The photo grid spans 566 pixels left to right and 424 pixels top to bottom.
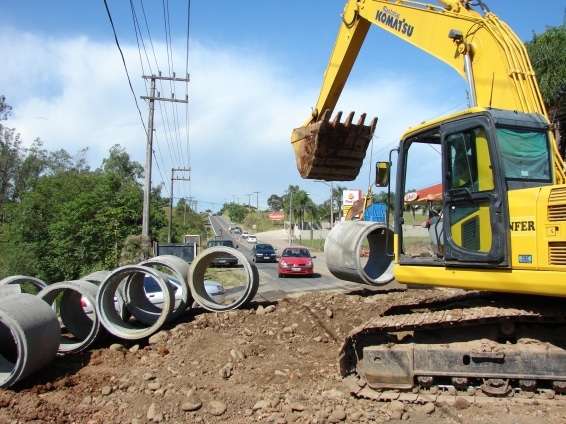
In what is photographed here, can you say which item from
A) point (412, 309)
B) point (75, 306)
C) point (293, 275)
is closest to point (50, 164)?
point (293, 275)

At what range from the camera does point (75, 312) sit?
1028 centimetres

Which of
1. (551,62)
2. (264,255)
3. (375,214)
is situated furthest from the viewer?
(264,255)

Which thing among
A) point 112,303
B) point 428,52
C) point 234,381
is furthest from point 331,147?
point 112,303

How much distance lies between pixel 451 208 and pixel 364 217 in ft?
12.7

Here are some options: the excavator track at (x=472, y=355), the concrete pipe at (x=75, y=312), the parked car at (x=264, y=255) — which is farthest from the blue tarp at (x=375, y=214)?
the parked car at (x=264, y=255)

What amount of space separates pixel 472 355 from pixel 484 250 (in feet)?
3.60

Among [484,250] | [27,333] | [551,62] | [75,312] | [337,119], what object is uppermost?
[551,62]

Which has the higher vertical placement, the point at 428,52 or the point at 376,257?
the point at 428,52

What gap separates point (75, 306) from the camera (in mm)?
10227

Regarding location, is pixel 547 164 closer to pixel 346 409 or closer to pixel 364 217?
pixel 346 409

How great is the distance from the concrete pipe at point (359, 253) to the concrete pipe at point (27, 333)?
15.0 ft

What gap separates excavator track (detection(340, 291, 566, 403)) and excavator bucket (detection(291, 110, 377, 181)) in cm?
322

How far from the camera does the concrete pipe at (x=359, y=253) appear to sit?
9273 millimetres

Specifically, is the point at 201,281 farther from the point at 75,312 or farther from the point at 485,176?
the point at 485,176
